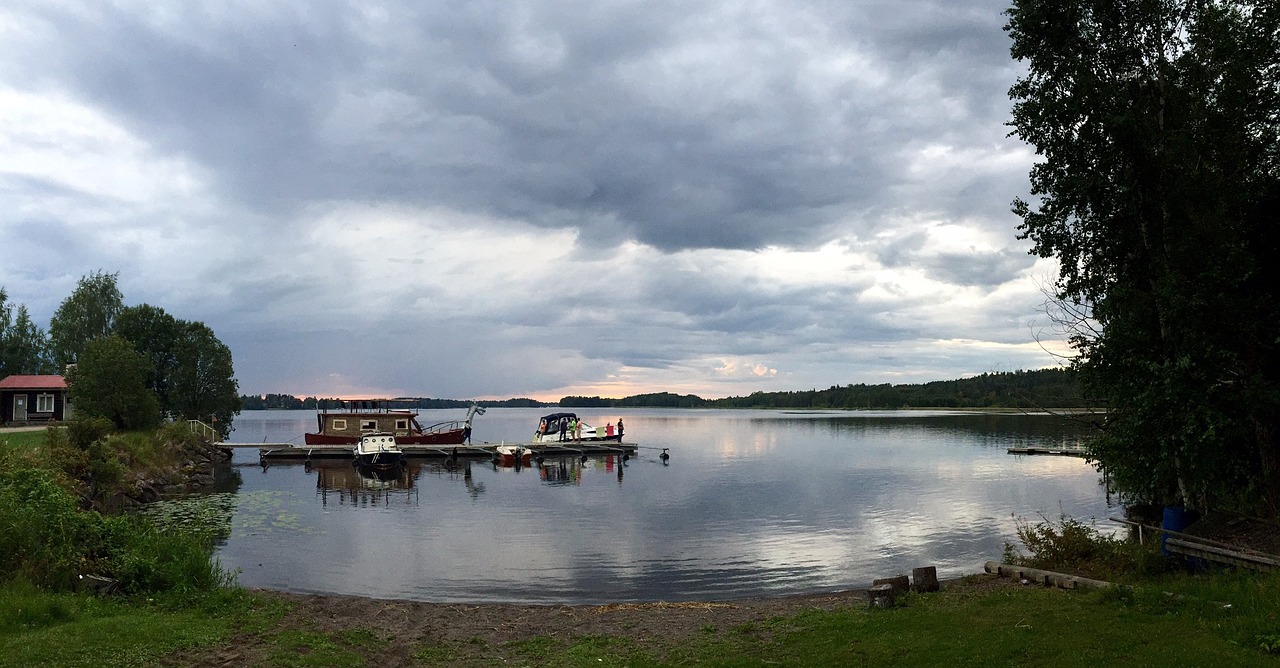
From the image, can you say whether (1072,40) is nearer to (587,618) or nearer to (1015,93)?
(1015,93)

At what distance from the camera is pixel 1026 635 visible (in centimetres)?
1076

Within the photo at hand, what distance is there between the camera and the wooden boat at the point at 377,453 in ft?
201

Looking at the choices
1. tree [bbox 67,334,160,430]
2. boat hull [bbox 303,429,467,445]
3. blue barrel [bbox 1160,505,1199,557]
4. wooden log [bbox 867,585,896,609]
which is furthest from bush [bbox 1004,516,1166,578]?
boat hull [bbox 303,429,467,445]

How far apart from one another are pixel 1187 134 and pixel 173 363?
81.0 meters

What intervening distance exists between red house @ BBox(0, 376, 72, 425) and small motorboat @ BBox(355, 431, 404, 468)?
815 inches

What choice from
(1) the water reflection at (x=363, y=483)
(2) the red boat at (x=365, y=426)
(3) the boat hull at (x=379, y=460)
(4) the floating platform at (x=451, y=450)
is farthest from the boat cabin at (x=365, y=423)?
(3) the boat hull at (x=379, y=460)

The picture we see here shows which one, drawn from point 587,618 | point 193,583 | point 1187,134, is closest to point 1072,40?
point 1187,134

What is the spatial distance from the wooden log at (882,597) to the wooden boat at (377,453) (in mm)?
52909

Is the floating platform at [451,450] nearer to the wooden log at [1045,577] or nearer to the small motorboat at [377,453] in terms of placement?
the small motorboat at [377,453]

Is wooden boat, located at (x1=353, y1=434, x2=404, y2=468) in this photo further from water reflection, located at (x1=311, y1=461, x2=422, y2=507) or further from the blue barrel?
the blue barrel

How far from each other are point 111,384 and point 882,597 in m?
52.2

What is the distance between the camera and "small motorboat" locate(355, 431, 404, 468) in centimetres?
6119

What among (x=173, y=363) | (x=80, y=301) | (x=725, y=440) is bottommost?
(x=725, y=440)

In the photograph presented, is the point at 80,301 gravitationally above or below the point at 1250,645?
above
